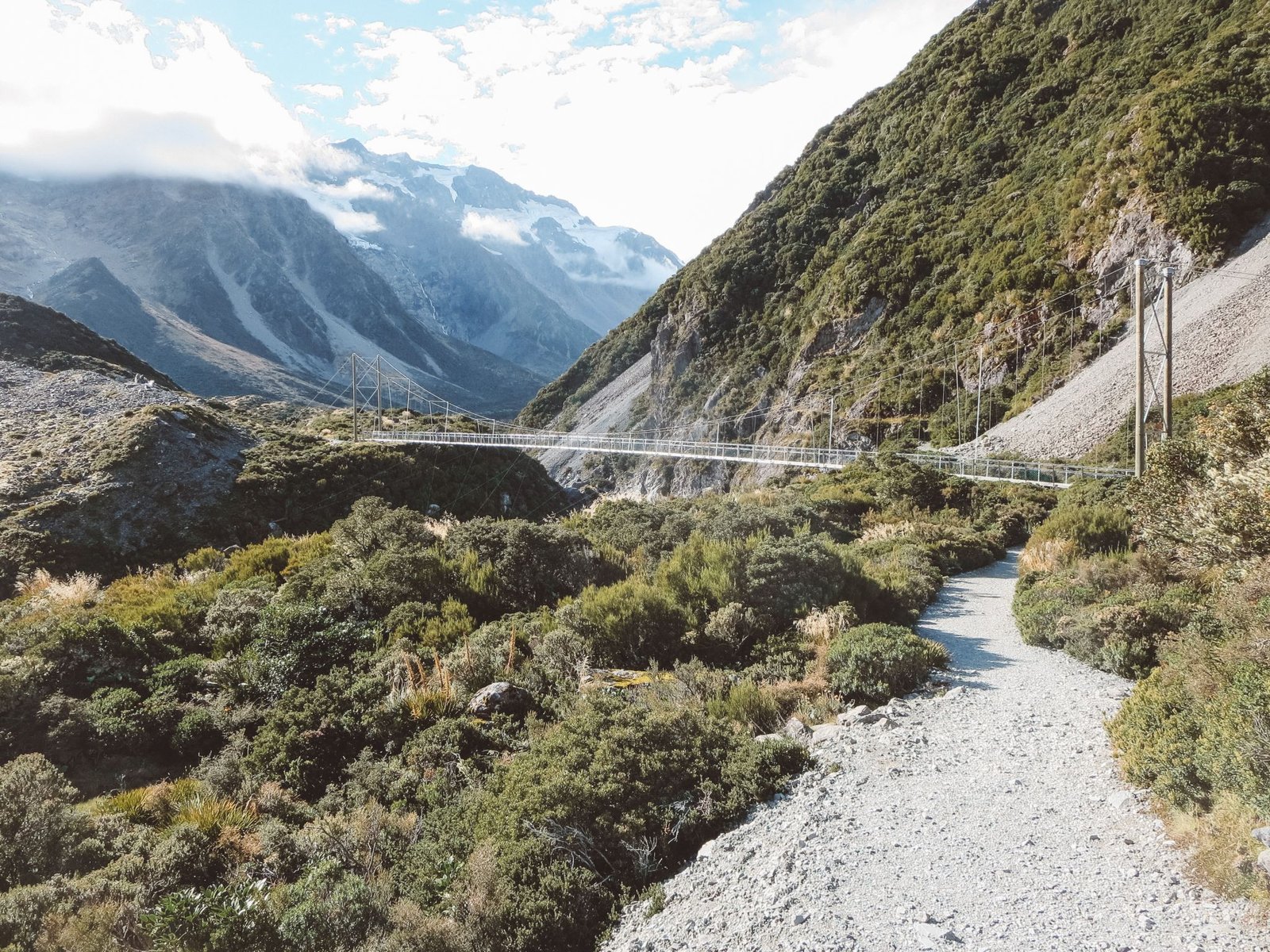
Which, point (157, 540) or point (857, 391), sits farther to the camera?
point (857, 391)

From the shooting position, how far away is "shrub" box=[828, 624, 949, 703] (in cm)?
640

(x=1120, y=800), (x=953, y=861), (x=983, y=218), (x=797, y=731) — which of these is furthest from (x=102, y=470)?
(x=983, y=218)

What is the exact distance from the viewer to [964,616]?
9430 mm

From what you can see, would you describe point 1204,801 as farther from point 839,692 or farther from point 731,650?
point 731,650

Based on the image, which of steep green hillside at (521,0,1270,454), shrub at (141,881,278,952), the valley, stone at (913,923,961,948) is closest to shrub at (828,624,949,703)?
the valley

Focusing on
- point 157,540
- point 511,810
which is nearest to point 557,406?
point 157,540

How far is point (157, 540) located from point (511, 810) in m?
22.1

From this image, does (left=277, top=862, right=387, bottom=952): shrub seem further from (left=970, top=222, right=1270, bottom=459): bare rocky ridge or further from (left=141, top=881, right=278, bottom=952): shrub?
(left=970, top=222, right=1270, bottom=459): bare rocky ridge

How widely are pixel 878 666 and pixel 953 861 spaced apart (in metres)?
2.71

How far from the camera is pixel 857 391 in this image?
38.8m

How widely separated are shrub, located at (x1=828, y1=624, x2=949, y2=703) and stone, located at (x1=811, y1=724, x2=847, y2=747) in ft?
2.53

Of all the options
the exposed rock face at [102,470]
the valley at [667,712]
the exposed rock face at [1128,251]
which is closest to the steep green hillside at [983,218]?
the exposed rock face at [1128,251]

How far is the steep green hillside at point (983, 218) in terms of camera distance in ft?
101

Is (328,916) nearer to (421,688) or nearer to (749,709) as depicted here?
(421,688)
